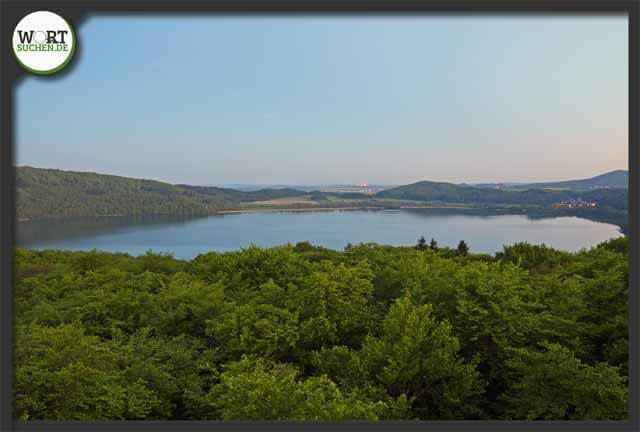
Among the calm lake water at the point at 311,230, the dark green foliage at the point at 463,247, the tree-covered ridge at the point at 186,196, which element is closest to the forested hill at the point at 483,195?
the tree-covered ridge at the point at 186,196

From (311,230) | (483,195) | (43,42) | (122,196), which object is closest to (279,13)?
(43,42)

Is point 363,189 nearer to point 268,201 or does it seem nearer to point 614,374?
point 268,201

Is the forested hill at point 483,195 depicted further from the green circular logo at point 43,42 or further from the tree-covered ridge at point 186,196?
the green circular logo at point 43,42

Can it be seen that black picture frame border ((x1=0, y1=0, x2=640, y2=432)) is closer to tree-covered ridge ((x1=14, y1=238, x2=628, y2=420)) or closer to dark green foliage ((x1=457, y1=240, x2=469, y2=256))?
tree-covered ridge ((x1=14, y1=238, x2=628, y2=420))

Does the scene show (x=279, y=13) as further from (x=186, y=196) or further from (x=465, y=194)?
(x=186, y=196)

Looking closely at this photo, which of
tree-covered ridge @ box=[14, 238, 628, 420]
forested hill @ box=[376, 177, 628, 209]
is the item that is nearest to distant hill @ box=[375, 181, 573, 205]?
forested hill @ box=[376, 177, 628, 209]
